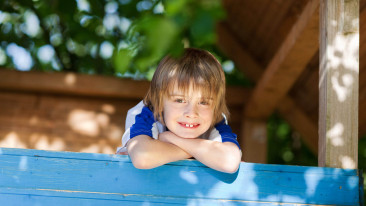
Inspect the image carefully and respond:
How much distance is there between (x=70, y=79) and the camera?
475 centimetres

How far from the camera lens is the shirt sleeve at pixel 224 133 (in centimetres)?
231

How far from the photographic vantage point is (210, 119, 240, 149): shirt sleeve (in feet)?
7.57

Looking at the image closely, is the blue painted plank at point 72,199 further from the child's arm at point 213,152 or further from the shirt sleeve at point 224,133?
the shirt sleeve at point 224,133

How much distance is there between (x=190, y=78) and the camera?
2.27m

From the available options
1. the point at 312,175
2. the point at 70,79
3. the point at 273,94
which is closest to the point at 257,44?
the point at 273,94

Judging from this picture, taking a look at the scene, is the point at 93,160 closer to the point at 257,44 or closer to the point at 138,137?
the point at 138,137

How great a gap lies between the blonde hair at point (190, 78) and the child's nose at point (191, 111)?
83 mm

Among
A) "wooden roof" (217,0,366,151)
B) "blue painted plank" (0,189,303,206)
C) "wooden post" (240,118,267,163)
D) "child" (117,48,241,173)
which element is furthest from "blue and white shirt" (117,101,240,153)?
"wooden post" (240,118,267,163)

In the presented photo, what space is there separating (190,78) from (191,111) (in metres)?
0.18

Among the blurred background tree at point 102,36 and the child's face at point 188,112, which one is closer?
the blurred background tree at point 102,36

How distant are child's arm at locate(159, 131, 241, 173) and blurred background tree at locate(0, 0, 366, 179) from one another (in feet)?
1.43

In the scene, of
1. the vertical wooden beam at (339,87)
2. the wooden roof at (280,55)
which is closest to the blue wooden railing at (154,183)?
the vertical wooden beam at (339,87)

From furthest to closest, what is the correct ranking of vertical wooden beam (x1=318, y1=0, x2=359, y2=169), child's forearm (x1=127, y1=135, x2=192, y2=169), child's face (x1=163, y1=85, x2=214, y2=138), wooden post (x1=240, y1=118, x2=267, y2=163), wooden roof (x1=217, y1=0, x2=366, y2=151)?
wooden post (x1=240, y1=118, x2=267, y2=163) → wooden roof (x1=217, y1=0, x2=366, y2=151) → child's face (x1=163, y1=85, x2=214, y2=138) → vertical wooden beam (x1=318, y1=0, x2=359, y2=169) → child's forearm (x1=127, y1=135, x2=192, y2=169)

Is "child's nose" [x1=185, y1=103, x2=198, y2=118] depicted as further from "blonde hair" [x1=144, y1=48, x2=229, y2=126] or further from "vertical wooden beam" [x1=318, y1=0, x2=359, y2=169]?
"vertical wooden beam" [x1=318, y1=0, x2=359, y2=169]
